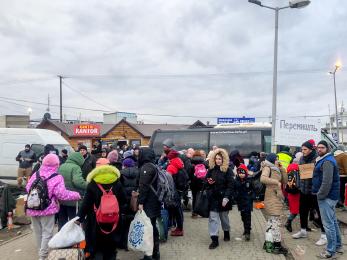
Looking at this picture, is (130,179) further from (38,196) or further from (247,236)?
(247,236)

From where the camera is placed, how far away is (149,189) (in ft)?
20.4

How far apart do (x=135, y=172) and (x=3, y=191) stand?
4561 millimetres

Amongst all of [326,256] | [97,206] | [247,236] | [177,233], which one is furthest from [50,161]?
[326,256]

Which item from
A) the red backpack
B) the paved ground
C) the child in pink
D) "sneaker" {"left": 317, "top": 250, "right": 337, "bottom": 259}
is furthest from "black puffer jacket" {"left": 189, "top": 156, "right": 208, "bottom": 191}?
the red backpack

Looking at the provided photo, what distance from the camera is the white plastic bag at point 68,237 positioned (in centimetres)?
515

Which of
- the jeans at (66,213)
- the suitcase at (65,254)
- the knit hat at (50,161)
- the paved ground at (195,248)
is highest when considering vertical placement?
the knit hat at (50,161)

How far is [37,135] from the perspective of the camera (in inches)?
659

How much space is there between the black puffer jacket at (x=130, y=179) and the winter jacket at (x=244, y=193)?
2113mm

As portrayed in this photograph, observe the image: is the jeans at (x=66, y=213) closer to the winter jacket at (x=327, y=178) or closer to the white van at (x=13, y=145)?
the winter jacket at (x=327, y=178)

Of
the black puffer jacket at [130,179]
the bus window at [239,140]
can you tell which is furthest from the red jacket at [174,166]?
the bus window at [239,140]

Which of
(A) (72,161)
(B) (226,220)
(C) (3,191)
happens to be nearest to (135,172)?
(A) (72,161)

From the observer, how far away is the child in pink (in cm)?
586

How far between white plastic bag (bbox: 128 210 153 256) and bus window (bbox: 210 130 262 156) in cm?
1208

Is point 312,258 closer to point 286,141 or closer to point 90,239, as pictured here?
point 90,239
